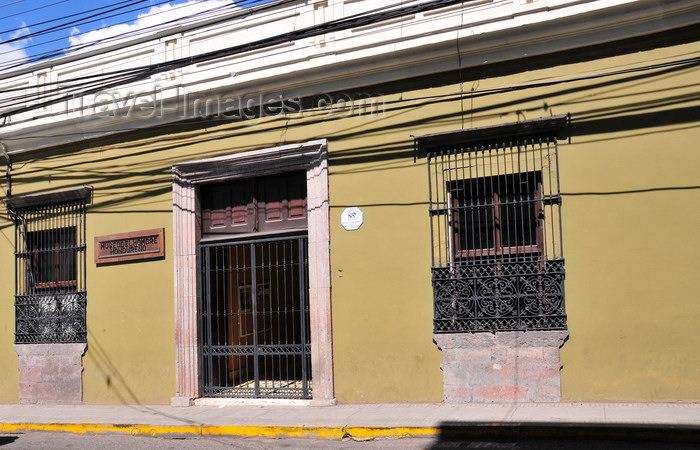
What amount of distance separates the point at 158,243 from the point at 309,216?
8.01 ft

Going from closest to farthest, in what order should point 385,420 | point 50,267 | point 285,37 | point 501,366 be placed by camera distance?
1. point 385,420
2. point 501,366
3. point 285,37
4. point 50,267

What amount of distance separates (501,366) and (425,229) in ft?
5.95

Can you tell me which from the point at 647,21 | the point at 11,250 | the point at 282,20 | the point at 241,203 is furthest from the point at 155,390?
the point at 647,21

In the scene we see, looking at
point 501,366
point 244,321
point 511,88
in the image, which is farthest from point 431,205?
point 244,321

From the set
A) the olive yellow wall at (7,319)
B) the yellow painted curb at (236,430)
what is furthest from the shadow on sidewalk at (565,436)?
the olive yellow wall at (7,319)

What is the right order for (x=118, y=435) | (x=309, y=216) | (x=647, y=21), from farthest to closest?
(x=309, y=216) → (x=118, y=435) → (x=647, y=21)

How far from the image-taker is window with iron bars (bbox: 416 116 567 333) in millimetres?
7988

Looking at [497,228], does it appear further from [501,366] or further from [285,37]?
[285,37]

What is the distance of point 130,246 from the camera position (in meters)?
10.5

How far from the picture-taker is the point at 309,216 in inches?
365

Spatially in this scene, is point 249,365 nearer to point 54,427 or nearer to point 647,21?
point 54,427

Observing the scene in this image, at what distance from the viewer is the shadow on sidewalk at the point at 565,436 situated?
6.27m

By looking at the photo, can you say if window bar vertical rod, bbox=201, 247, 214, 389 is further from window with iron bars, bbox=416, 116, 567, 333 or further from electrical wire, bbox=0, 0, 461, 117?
window with iron bars, bbox=416, 116, 567, 333

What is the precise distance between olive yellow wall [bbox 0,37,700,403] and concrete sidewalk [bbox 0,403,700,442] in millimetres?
453
